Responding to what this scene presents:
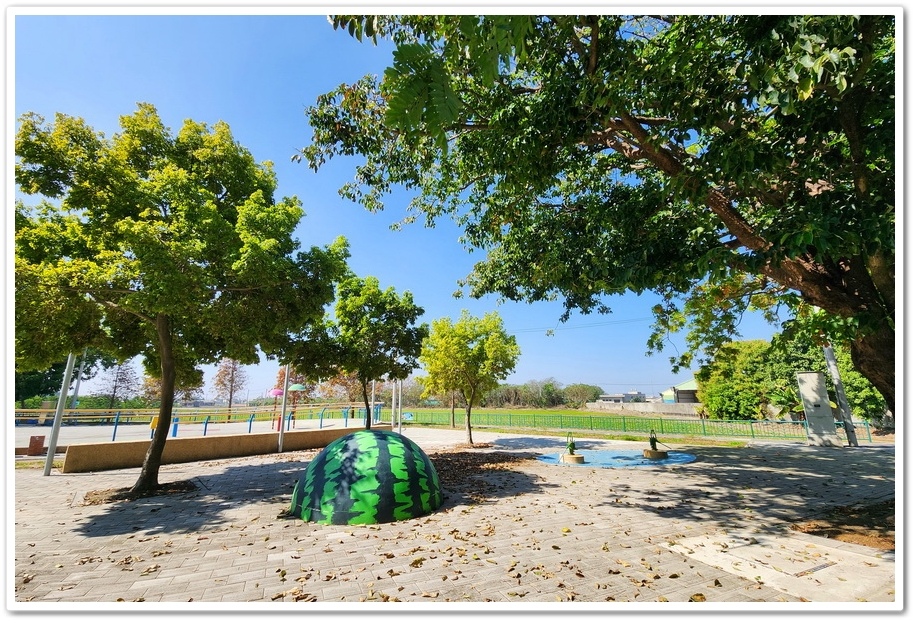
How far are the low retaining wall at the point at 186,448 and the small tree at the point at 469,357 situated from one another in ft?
19.7

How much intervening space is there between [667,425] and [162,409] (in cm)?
2502

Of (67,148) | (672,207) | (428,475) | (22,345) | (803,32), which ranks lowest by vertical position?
(428,475)

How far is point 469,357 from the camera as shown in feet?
68.1

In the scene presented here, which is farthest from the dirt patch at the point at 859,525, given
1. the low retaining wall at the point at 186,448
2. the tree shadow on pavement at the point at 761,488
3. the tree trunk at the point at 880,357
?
the low retaining wall at the point at 186,448

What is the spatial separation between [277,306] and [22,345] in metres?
4.72

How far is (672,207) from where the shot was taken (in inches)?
322

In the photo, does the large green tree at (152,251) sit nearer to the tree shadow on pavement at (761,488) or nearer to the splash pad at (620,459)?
the tree shadow on pavement at (761,488)

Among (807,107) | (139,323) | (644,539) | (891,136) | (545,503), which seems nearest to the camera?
(891,136)

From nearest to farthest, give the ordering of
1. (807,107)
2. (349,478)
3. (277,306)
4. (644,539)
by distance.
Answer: (807,107) < (644,539) < (349,478) < (277,306)

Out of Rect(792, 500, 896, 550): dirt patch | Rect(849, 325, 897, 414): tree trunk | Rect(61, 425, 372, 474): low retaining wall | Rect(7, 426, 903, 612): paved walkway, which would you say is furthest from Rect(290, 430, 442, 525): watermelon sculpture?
Rect(61, 425, 372, 474): low retaining wall

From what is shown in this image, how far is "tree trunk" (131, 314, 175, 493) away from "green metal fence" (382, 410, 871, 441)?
19761 millimetres

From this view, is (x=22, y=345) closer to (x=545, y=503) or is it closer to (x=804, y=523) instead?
(x=545, y=503)

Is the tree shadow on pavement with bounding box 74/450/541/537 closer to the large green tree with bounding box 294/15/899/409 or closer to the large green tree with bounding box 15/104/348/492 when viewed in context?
the large green tree with bounding box 15/104/348/492

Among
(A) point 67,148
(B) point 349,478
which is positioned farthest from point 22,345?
(B) point 349,478
